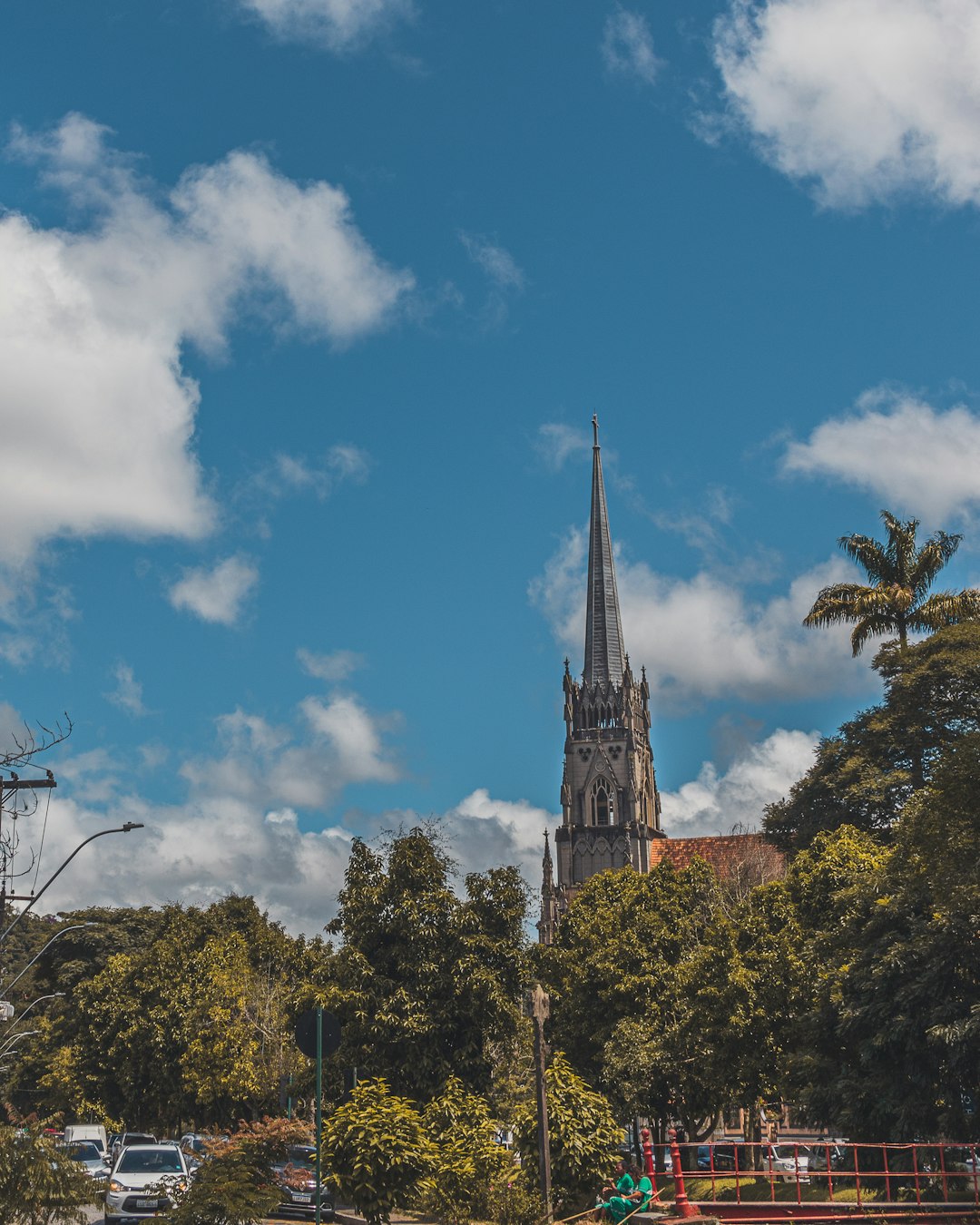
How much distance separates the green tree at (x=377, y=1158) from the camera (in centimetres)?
1922

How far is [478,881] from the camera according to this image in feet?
96.9

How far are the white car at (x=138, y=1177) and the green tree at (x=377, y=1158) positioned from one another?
3.64 meters

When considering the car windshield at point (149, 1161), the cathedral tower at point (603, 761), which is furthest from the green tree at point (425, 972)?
the cathedral tower at point (603, 761)

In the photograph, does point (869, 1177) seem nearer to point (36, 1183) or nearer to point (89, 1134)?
point (36, 1183)

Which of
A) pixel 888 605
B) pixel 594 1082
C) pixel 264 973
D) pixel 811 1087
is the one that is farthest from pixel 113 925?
pixel 811 1087

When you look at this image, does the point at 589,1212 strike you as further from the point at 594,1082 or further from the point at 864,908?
the point at 594,1082

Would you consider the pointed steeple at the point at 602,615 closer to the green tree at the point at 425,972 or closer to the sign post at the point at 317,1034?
the green tree at the point at 425,972

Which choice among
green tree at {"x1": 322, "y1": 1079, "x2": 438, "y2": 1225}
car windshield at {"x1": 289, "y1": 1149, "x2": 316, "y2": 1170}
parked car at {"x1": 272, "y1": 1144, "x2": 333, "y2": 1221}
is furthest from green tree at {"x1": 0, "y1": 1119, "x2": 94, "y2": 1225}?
car windshield at {"x1": 289, "y1": 1149, "x2": 316, "y2": 1170}

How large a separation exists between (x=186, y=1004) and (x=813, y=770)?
24.8m

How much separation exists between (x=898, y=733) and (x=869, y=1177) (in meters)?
19.9

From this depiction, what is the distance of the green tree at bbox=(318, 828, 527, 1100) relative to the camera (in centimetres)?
2792

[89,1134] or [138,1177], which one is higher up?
[138,1177]

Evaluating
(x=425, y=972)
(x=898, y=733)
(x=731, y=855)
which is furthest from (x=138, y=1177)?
(x=731, y=855)

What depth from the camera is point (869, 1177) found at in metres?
24.1
